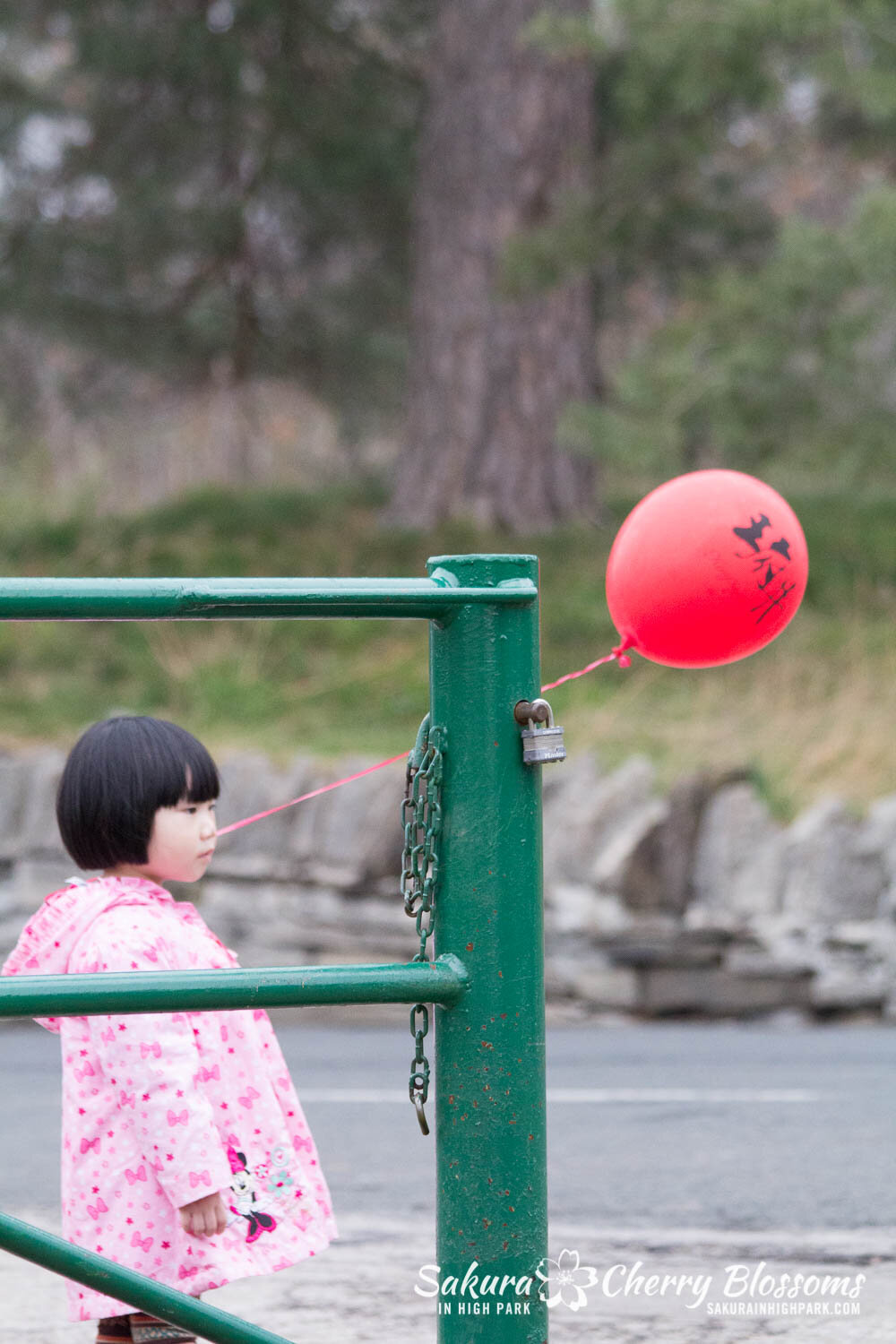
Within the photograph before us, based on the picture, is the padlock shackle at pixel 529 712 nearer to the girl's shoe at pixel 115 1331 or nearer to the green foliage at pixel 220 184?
the girl's shoe at pixel 115 1331

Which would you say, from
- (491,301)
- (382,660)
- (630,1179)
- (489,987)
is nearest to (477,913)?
(489,987)

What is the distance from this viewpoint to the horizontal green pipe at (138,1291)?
1574mm

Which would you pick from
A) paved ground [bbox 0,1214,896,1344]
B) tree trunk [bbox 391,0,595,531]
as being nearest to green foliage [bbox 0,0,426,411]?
tree trunk [bbox 391,0,595,531]

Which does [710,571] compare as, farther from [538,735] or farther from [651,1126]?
[651,1126]

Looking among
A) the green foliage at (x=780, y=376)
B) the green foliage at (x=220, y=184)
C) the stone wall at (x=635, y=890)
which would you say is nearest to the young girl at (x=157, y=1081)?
the stone wall at (x=635, y=890)

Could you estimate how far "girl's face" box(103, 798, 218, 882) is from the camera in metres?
2.09

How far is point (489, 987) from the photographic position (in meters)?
1.71

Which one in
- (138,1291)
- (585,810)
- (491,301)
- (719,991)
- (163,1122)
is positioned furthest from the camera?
(491,301)

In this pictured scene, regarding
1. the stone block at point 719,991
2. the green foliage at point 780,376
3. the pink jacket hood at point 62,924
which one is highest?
the green foliage at point 780,376

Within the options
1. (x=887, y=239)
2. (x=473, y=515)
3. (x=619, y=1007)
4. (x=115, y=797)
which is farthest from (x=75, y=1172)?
(x=473, y=515)

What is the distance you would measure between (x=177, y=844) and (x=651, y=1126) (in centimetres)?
299

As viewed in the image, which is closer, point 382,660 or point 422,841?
point 422,841

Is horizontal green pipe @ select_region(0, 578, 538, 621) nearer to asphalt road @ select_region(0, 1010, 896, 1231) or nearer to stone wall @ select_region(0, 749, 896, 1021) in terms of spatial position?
asphalt road @ select_region(0, 1010, 896, 1231)

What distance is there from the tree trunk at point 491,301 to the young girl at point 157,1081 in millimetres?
8923
